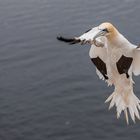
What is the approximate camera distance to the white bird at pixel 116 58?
9.04 meters

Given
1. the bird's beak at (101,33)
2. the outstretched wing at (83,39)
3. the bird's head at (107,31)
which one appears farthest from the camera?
the bird's head at (107,31)

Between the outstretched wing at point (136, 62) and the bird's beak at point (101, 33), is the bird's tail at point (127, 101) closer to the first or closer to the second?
the outstretched wing at point (136, 62)

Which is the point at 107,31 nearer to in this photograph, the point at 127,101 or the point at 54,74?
the point at 127,101

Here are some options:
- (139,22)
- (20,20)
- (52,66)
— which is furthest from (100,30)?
(20,20)

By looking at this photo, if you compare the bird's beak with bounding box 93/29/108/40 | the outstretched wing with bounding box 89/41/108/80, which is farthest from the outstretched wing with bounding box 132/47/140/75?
the bird's beak with bounding box 93/29/108/40

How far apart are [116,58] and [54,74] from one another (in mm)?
16104

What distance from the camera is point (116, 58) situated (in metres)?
10.2

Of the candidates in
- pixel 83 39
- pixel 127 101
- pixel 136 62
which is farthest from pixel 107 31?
pixel 127 101

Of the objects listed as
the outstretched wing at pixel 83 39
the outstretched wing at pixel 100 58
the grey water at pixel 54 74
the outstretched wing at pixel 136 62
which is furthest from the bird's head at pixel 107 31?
the grey water at pixel 54 74

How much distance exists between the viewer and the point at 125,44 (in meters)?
9.88

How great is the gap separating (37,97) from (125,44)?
50.7ft

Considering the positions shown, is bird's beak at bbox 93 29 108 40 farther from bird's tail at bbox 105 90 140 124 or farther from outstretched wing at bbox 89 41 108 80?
bird's tail at bbox 105 90 140 124

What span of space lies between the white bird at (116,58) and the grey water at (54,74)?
9945 millimetres

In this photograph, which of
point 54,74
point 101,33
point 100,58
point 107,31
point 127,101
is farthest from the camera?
point 54,74
